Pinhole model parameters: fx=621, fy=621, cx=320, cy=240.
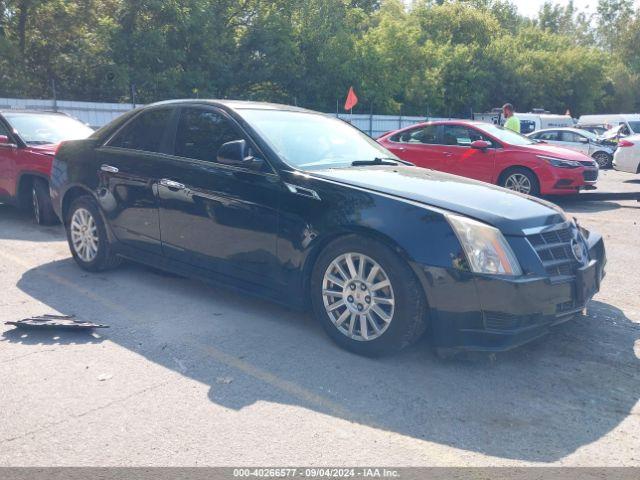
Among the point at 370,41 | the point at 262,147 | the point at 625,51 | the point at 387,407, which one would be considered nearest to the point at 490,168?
the point at 262,147

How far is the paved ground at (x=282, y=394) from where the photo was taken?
3.06m

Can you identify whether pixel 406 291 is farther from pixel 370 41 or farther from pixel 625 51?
pixel 625 51

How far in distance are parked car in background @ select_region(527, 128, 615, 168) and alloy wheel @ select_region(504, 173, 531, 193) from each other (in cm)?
944

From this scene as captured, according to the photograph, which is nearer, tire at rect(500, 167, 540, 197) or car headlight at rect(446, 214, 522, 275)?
car headlight at rect(446, 214, 522, 275)

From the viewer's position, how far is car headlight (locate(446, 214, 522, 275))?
12.3 ft

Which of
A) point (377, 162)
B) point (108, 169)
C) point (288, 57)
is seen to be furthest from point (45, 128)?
point (288, 57)

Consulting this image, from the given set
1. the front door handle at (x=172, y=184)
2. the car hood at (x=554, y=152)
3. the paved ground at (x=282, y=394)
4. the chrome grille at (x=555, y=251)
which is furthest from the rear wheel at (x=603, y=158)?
the front door handle at (x=172, y=184)

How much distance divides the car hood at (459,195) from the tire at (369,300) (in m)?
0.46

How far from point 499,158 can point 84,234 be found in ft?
24.9

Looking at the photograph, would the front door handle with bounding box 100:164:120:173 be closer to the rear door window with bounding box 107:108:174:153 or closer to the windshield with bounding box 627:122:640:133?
the rear door window with bounding box 107:108:174:153

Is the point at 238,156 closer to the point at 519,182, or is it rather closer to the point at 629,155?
the point at 519,182

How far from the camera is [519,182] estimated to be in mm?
11055

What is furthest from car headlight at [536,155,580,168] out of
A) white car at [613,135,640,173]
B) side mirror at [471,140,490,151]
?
white car at [613,135,640,173]

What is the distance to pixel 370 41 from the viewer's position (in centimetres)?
3438
